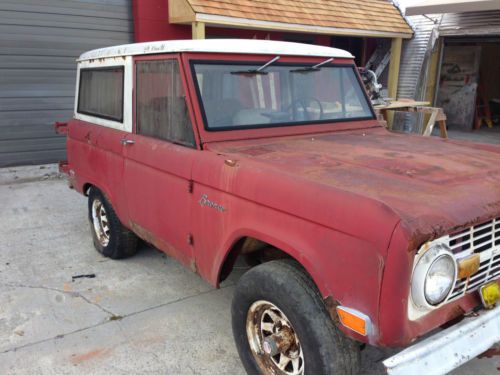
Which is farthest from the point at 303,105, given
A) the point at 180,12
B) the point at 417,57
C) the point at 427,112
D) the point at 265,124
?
the point at 417,57

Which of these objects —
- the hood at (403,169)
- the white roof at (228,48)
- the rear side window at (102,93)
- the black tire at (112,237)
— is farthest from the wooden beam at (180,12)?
the hood at (403,169)

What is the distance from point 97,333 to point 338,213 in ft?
6.92

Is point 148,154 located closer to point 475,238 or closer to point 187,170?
point 187,170

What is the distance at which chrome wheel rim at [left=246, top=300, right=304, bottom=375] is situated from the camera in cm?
243

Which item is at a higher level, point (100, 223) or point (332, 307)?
point (332, 307)

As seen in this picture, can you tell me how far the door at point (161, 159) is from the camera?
3100 mm

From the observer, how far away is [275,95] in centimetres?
345

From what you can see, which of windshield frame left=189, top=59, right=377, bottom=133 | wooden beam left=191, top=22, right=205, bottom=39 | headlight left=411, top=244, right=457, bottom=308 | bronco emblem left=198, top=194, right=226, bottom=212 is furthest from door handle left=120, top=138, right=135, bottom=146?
wooden beam left=191, top=22, right=205, bottom=39

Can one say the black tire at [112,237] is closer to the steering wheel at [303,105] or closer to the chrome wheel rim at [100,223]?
the chrome wheel rim at [100,223]

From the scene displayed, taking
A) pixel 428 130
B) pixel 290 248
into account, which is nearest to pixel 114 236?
pixel 290 248

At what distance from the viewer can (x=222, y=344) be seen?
3.16m

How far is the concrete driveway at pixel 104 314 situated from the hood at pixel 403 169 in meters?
1.24

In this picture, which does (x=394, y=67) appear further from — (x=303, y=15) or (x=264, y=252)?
(x=264, y=252)

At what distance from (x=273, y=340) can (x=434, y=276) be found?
35.9 inches
